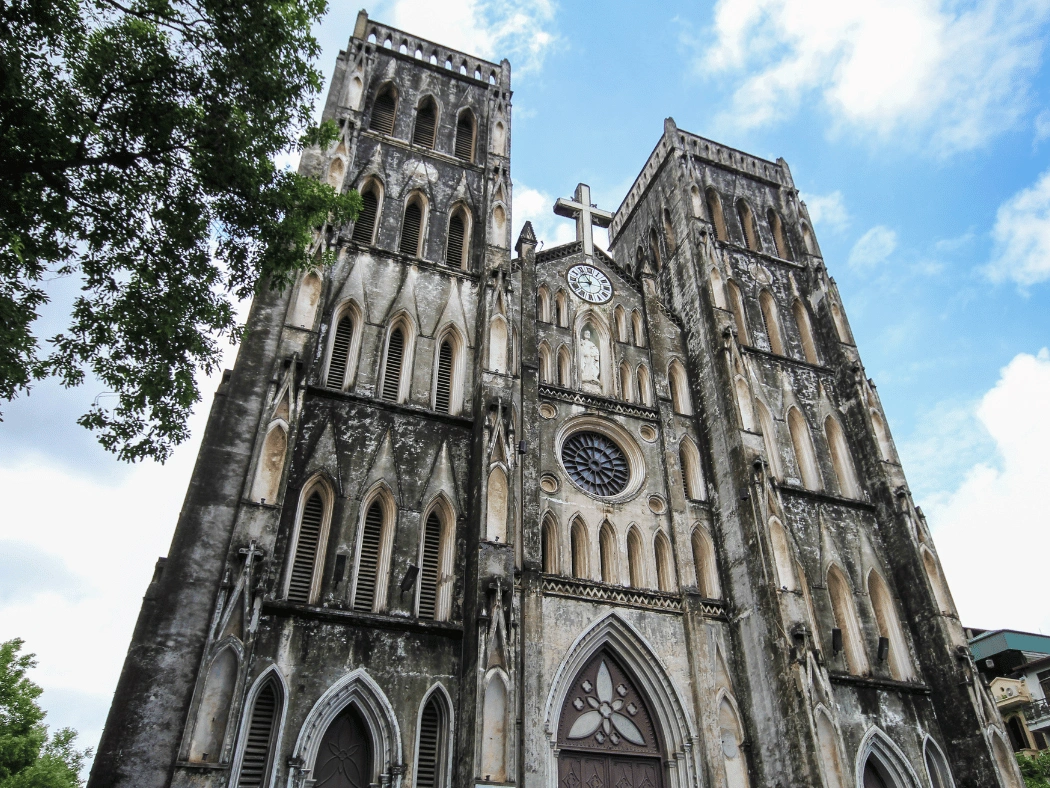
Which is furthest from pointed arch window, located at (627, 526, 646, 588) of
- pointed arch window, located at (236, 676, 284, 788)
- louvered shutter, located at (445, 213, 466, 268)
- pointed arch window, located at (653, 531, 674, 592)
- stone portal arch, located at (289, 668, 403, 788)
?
louvered shutter, located at (445, 213, 466, 268)

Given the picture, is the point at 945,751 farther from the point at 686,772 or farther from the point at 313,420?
the point at 313,420

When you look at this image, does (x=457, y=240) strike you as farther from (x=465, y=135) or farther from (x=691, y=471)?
(x=691, y=471)

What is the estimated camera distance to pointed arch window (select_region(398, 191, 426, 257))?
65.1ft

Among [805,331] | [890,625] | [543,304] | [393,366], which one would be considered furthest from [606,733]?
[805,331]

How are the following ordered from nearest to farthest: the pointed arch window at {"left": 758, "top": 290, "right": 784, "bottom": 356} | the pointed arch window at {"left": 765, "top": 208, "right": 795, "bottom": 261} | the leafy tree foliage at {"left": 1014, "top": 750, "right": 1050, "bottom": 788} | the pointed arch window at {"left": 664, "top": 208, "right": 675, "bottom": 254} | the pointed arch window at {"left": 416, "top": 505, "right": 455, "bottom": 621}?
the pointed arch window at {"left": 416, "top": 505, "right": 455, "bottom": 621}, the pointed arch window at {"left": 758, "top": 290, "right": 784, "bottom": 356}, the leafy tree foliage at {"left": 1014, "top": 750, "right": 1050, "bottom": 788}, the pointed arch window at {"left": 664, "top": 208, "right": 675, "bottom": 254}, the pointed arch window at {"left": 765, "top": 208, "right": 795, "bottom": 261}

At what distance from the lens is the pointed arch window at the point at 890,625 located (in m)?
17.5

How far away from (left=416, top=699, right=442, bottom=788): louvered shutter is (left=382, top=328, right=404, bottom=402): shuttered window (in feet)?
20.7

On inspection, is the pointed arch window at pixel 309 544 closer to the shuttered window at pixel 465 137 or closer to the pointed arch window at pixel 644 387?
the pointed arch window at pixel 644 387

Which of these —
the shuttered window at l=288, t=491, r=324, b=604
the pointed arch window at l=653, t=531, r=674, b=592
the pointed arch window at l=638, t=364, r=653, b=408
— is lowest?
Answer: the shuttered window at l=288, t=491, r=324, b=604

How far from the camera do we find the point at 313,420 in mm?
15734

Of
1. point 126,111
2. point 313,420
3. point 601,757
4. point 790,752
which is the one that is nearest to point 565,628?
point 601,757

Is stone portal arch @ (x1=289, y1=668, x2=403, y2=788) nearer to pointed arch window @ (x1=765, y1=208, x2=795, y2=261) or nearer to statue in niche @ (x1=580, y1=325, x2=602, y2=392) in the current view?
→ statue in niche @ (x1=580, y1=325, x2=602, y2=392)

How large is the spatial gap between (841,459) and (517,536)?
31.7 feet

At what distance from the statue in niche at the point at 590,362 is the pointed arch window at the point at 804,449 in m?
5.18
